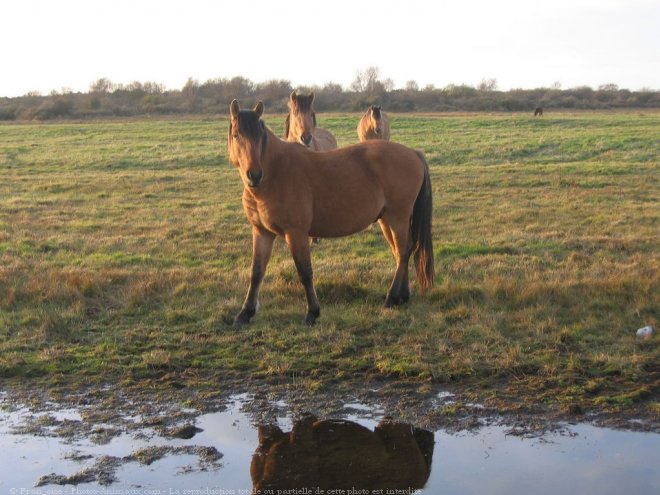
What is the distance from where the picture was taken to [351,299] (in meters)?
7.30

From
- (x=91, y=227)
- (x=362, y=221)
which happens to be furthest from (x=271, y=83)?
(x=362, y=221)

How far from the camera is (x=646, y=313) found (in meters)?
6.55

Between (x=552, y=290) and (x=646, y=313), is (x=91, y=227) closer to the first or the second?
(x=552, y=290)

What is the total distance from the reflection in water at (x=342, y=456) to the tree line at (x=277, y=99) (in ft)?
150

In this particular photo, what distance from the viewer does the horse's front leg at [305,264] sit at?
21.6 ft

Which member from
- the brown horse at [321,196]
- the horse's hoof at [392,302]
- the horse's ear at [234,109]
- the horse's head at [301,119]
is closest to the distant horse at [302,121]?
the horse's head at [301,119]

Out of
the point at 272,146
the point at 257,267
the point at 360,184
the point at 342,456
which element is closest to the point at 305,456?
the point at 342,456

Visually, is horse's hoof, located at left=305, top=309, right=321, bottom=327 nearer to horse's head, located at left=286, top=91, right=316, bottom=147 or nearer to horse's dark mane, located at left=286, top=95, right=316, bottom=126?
horse's head, located at left=286, top=91, right=316, bottom=147

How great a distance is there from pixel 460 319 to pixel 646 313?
1.65 meters

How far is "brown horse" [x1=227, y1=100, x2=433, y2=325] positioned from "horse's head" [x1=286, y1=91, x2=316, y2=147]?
386 centimetres

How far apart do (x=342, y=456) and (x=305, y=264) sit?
264 cm

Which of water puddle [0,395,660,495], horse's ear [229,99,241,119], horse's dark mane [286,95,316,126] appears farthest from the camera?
horse's dark mane [286,95,316,126]

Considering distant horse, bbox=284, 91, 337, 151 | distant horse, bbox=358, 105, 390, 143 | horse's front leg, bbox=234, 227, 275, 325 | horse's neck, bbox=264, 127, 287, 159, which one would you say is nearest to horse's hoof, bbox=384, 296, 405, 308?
horse's front leg, bbox=234, 227, 275, 325

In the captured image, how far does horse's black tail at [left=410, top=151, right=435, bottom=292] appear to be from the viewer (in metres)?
7.31
